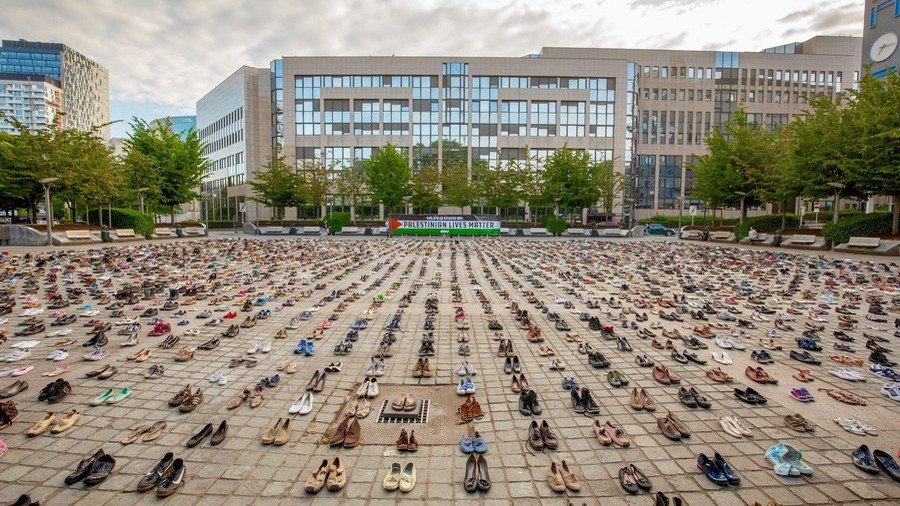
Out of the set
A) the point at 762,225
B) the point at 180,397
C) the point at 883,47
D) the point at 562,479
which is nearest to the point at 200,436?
the point at 180,397

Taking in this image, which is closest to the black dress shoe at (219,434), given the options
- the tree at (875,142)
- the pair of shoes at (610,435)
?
the pair of shoes at (610,435)

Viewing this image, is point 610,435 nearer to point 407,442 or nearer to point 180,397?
point 407,442

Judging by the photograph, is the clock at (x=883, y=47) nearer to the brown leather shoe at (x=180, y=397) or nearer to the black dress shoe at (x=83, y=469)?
the brown leather shoe at (x=180, y=397)

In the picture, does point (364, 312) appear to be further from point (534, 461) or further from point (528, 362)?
point (534, 461)

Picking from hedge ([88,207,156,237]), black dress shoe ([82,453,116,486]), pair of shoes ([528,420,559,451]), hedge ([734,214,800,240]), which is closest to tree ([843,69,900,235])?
hedge ([734,214,800,240])

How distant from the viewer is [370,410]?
5035 mm

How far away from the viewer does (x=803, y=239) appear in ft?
93.1

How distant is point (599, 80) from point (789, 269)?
54467mm

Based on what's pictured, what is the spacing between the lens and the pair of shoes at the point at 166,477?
138 inches

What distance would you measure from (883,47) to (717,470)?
2391 inches

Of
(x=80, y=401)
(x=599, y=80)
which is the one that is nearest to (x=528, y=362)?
(x=80, y=401)

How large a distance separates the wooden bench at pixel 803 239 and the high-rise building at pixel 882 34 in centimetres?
2576

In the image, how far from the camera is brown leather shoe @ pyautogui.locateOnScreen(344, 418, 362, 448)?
13.9ft

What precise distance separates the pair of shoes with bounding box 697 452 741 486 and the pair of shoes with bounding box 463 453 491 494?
1.93 m
